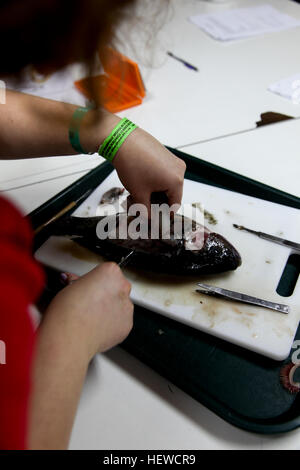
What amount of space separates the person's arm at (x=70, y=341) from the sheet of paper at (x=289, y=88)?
1319mm

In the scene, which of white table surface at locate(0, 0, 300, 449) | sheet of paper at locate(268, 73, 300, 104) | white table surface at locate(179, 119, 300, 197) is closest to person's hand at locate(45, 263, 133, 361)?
white table surface at locate(0, 0, 300, 449)

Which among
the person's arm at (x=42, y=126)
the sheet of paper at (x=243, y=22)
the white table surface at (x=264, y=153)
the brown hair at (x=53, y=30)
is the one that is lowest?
the white table surface at (x=264, y=153)

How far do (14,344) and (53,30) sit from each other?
0.38 m

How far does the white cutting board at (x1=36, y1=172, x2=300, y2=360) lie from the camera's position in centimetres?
87

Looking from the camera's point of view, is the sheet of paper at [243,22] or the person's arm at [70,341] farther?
the sheet of paper at [243,22]

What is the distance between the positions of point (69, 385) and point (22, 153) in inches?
27.4

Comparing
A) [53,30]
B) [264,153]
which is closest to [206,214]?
[264,153]

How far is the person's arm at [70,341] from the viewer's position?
60 centimetres

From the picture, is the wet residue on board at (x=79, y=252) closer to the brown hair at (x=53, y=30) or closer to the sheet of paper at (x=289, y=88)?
the brown hair at (x=53, y=30)

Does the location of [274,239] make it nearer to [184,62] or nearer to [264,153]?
[264,153]

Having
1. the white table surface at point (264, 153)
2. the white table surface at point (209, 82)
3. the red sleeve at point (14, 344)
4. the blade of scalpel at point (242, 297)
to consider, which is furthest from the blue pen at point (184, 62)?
the red sleeve at point (14, 344)

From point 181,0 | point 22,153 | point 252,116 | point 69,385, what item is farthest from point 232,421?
point 181,0

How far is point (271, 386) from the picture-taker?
79 cm
